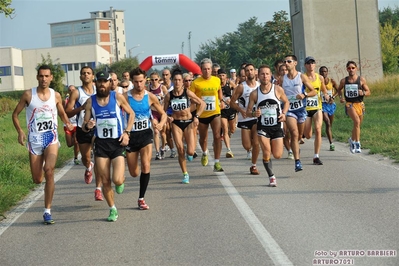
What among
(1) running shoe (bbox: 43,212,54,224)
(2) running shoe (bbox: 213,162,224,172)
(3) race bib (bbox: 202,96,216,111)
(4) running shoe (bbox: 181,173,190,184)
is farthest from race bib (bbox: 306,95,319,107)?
(1) running shoe (bbox: 43,212,54,224)

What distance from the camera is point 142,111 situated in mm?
10266

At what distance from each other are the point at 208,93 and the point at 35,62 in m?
101

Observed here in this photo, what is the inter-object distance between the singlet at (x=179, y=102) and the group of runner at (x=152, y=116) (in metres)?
0.02

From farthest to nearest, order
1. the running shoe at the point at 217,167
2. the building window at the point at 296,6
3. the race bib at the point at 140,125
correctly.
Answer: the building window at the point at 296,6 → the running shoe at the point at 217,167 → the race bib at the point at 140,125

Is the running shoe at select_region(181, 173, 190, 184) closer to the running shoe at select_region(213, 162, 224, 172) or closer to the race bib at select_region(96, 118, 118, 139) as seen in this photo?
the running shoe at select_region(213, 162, 224, 172)

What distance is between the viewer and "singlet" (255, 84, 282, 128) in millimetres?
11508

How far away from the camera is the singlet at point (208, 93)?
43.8ft

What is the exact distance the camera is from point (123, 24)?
164625mm

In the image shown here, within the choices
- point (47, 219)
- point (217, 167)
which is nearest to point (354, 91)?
point (217, 167)

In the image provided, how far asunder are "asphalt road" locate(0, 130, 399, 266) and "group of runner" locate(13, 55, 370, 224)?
1.41ft

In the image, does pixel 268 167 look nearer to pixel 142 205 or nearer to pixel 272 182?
pixel 272 182

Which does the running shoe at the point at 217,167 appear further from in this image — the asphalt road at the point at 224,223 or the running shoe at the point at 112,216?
the running shoe at the point at 112,216

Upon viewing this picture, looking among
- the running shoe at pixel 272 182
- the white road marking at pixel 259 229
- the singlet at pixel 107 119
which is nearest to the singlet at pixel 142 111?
the singlet at pixel 107 119

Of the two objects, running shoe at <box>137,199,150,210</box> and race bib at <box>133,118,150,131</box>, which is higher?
race bib at <box>133,118,150,131</box>
